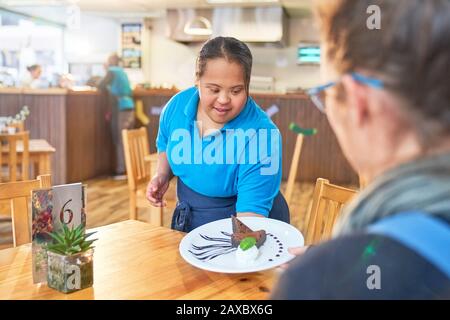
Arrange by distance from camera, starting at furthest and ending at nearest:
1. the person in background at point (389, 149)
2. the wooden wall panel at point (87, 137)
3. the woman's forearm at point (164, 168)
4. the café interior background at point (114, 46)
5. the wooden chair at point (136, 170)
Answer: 1. the café interior background at point (114, 46)
2. the wooden wall panel at point (87, 137)
3. the wooden chair at point (136, 170)
4. the woman's forearm at point (164, 168)
5. the person in background at point (389, 149)

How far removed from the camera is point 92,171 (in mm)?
5949

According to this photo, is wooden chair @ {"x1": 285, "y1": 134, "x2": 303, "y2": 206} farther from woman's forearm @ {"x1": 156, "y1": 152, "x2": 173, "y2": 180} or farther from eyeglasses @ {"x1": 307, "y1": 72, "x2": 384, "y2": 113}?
eyeglasses @ {"x1": 307, "y1": 72, "x2": 384, "y2": 113}

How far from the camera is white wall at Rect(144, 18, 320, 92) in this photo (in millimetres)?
8320

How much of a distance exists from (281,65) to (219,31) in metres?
1.44

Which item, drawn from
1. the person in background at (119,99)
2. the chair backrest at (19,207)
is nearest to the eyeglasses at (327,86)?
the chair backrest at (19,207)

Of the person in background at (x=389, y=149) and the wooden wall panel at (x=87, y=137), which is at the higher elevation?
the person in background at (x=389, y=149)

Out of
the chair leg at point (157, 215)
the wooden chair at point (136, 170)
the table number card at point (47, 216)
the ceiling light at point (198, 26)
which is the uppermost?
the ceiling light at point (198, 26)

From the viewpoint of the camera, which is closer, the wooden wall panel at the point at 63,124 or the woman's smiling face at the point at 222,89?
the woman's smiling face at the point at 222,89

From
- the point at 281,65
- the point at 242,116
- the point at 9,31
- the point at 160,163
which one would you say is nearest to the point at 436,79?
the point at 242,116

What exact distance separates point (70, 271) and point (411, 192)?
73 centimetres

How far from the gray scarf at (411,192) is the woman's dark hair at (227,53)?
2.97 ft

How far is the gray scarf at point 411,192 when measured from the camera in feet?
1.20

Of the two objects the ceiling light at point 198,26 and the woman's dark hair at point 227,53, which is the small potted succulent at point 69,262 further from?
the ceiling light at point 198,26
